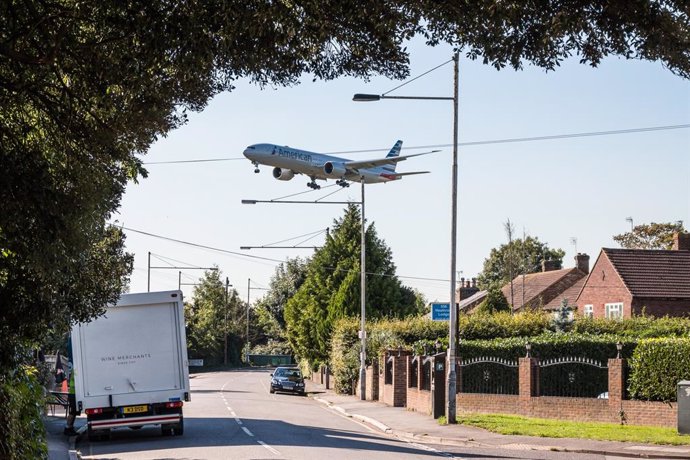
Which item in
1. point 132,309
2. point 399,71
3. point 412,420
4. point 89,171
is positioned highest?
point 399,71

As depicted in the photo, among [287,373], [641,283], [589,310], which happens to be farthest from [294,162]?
[589,310]

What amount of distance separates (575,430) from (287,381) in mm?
29614

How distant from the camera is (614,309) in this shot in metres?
49.3

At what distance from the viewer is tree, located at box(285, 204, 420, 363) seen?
61.1 metres

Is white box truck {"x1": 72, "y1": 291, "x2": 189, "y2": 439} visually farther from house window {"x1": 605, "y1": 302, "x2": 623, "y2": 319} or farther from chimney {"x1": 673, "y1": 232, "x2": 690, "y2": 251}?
chimney {"x1": 673, "y1": 232, "x2": 690, "y2": 251}

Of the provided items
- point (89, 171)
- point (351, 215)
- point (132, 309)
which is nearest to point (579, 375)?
point (132, 309)

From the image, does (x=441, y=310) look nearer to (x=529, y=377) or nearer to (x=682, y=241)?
(x=529, y=377)

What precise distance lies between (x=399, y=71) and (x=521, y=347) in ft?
82.7

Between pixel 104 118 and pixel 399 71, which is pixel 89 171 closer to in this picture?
pixel 104 118

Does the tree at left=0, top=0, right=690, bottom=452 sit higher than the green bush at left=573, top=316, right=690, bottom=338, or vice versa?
the tree at left=0, top=0, right=690, bottom=452

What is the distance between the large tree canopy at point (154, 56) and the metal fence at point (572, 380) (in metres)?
19.1

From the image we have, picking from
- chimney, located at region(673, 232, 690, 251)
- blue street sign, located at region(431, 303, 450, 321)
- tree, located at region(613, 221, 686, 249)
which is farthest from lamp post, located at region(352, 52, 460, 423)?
tree, located at region(613, 221, 686, 249)

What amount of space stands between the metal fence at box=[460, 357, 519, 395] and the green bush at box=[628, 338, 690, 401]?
4699 mm

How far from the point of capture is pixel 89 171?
12.0 meters
